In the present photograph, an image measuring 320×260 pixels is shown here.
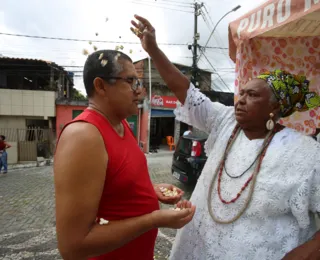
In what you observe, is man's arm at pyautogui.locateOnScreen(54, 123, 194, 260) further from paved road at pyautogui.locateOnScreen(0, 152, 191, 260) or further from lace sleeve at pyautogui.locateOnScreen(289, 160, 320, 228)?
paved road at pyautogui.locateOnScreen(0, 152, 191, 260)

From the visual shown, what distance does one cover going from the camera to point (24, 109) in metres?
15.5

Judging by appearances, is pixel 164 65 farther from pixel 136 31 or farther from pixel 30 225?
pixel 30 225

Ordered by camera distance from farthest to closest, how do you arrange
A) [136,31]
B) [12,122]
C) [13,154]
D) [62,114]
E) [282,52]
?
1. [62,114]
2. [12,122]
3. [13,154]
4. [282,52]
5. [136,31]

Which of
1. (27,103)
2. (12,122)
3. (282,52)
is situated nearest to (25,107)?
(27,103)

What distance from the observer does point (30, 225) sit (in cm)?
446

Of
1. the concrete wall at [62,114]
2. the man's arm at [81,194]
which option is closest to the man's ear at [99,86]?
the man's arm at [81,194]

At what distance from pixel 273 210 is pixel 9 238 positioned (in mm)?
4236

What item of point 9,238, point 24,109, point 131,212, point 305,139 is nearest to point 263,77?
point 305,139

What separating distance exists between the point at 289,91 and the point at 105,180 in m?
1.19

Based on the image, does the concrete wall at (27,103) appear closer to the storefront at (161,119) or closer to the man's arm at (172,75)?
the storefront at (161,119)

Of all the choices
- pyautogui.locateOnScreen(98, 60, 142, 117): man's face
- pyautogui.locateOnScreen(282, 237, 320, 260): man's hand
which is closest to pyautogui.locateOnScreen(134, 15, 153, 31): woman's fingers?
pyautogui.locateOnScreen(98, 60, 142, 117): man's face

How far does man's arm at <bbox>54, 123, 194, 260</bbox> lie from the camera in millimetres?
945

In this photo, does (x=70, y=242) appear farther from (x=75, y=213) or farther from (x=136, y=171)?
(x=136, y=171)

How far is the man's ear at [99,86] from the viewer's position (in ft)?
3.93
